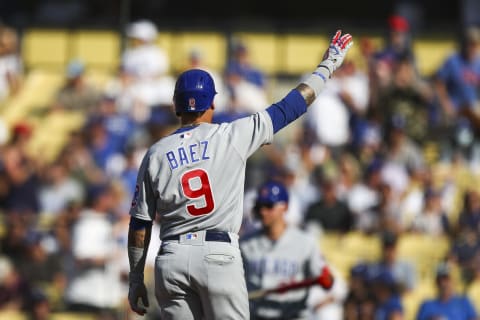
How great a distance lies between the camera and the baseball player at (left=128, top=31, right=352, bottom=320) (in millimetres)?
7574

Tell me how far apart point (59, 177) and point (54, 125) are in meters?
2.22

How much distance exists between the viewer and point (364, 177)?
1512 centimetres

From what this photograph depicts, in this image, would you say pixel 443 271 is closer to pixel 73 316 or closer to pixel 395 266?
pixel 395 266

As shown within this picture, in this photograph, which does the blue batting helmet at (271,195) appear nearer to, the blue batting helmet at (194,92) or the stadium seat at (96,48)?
the blue batting helmet at (194,92)

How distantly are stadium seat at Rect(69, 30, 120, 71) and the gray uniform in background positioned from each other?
41.6 feet

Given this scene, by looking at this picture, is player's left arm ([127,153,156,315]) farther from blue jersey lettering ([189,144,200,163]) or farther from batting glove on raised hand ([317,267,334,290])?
batting glove on raised hand ([317,267,334,290])

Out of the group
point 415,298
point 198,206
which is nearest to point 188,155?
point 198,206

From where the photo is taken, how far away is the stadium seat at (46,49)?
20.8m

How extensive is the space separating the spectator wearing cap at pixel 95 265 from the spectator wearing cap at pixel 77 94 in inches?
127

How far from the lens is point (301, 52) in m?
19.6

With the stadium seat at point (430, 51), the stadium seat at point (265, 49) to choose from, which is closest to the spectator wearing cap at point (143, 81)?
the stadium seat at point (265, 49)

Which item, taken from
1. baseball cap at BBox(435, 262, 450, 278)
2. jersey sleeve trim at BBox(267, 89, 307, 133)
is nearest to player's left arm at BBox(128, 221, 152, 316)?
jersey sleeve trim at BBox(267, 89, 307, 133)

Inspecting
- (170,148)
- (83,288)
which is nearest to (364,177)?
(83,288)

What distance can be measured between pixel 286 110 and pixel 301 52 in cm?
1196
